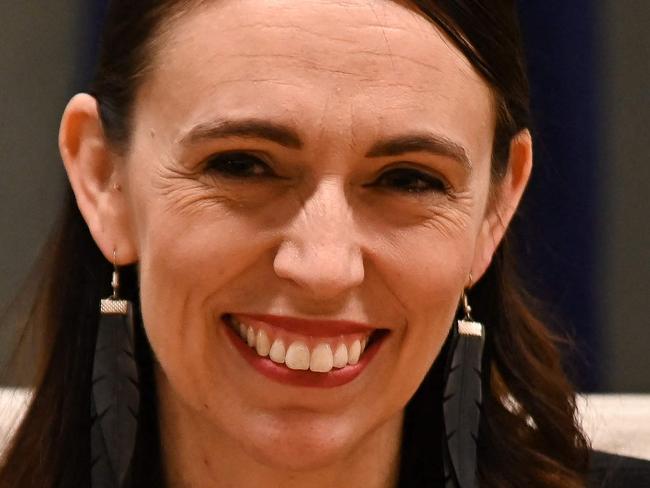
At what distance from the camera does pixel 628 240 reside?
231 centimetres

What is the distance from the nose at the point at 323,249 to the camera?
129cm

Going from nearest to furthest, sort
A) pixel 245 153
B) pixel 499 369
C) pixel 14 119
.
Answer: pixel 245 153 → pixel 499 369 → pixel 14 119

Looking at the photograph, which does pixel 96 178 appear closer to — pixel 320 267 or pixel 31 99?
pixel 320 267

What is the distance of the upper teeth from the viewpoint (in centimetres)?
138

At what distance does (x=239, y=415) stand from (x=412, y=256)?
0.31 m

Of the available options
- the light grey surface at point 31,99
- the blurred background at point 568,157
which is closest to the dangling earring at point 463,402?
the blurred background at point 568,157

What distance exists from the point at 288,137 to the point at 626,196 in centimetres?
122

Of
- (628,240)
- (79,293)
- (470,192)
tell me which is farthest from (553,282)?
(79,293)

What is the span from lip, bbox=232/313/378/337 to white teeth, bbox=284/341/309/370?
0.7 inches

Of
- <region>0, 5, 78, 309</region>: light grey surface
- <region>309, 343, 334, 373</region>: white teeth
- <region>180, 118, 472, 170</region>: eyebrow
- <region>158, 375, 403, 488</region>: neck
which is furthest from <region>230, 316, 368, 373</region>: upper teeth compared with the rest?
<region>0, 5, 78, 309</region>: light grey surface

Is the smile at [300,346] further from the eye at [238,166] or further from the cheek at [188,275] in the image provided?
the eye at [238,166]

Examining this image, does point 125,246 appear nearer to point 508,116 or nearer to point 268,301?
point 268,301

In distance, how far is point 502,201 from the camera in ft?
5.19

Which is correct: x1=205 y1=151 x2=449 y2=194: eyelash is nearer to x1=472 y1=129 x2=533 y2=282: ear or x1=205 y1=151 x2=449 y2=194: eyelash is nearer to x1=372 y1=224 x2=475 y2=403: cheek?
x1=372 y1=224 x2=475 y2=403: cheek
